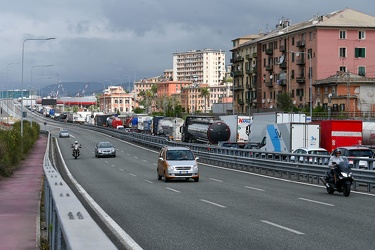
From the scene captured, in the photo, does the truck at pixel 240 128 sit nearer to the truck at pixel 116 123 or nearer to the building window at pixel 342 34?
the building window at pixel 342 34

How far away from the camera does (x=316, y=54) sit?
94.5 m

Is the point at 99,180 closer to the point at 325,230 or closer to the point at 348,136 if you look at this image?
the point at 348,136

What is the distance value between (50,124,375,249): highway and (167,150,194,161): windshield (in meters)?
2.54

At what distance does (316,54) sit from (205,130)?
3742 cm

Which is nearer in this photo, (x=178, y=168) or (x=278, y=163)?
(x=178, y=168)

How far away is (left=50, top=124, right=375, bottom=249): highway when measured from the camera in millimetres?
13508

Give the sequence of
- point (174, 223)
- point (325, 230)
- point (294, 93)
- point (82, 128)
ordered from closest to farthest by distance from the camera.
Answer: point (325, 230)
point (174, 223)
point (294, 93)
point (82, 128)

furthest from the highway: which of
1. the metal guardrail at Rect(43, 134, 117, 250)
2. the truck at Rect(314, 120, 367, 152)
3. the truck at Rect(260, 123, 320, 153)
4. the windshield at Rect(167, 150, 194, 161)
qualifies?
the truck at Rect(314, 120, 367, 152)

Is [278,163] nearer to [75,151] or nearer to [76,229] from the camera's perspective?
[75,151]

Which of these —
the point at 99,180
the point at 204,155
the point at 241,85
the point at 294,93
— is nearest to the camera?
the point at 99,180

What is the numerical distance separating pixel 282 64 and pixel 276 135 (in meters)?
62.0

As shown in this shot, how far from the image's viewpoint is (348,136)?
4222 centimetres

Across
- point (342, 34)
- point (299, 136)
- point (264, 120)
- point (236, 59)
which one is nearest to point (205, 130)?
point (264, 120)

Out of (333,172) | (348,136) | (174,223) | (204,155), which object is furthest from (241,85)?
(174,223)
